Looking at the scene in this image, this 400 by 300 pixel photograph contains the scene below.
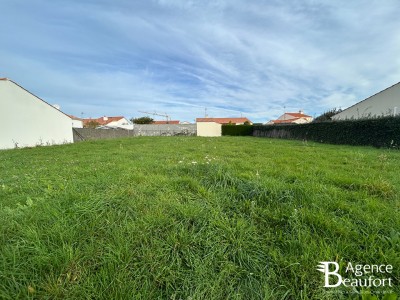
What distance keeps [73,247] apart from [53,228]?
0.33 m

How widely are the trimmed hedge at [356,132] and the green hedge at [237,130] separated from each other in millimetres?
11859

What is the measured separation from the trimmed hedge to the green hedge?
11.9m

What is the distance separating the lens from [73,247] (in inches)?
64.1

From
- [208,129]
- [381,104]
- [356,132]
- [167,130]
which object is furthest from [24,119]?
[381,104]

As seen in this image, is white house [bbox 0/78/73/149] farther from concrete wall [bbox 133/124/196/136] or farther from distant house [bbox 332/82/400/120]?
distant house [bbox 332/82/400/120]

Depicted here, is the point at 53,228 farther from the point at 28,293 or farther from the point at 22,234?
the point at 28,293

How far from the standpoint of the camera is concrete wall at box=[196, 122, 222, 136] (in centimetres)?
3391

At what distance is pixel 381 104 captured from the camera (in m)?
16.1

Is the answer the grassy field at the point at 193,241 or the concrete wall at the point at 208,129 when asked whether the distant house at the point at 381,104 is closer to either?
the grassy field at the point at 193,241

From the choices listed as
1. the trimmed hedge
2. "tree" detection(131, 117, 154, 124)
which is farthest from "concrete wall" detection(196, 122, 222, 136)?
"tree" detection(131, 117, 154, 124)

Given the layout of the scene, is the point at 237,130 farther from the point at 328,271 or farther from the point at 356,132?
the point at 328,271

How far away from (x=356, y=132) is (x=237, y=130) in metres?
20.8

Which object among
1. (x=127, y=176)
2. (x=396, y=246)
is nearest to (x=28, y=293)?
(x=127, y=176)

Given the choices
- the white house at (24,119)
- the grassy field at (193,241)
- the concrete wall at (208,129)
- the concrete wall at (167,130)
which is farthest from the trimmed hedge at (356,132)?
the white house at (24,119)
